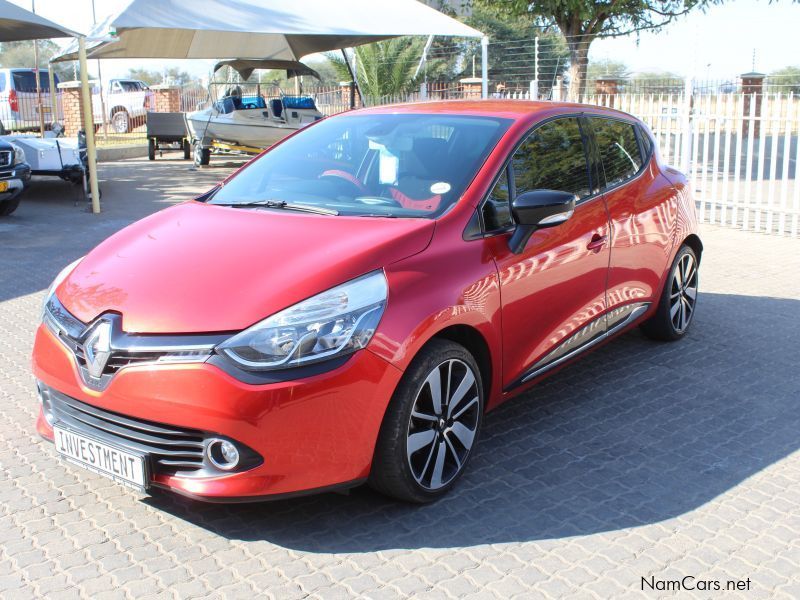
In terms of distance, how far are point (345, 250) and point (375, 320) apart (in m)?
0.39

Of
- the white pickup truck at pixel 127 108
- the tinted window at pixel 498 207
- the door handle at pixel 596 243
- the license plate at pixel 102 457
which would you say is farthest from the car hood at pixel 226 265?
the white pickup truck at pixel 127 108

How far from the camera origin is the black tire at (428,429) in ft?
11.1

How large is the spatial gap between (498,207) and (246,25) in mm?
11358

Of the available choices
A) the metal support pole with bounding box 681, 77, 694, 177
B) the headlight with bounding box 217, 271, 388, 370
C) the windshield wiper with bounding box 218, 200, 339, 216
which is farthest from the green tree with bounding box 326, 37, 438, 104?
the headlight with bounding box 217, 271, 388, 370

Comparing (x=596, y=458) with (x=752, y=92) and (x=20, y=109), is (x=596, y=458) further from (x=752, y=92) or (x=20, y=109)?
Answer: (x=20, y=109)

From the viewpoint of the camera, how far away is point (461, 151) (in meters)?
4.26

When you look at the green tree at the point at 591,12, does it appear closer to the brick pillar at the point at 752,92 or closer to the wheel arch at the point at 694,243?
the brick pillar at the point at 752,92

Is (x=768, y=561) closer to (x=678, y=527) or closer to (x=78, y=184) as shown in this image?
(x=678, y=527)

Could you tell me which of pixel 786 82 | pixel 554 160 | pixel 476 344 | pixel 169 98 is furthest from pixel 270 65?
pixel 476 344

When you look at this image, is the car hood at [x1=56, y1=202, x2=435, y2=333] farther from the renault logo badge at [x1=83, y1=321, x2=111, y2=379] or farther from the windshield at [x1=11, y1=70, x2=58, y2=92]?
the windshield at [x1=11, y1=70, x2=58, y2=92]

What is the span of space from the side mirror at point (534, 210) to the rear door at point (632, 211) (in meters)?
0.92

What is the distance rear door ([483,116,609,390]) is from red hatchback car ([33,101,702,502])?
0.04ft

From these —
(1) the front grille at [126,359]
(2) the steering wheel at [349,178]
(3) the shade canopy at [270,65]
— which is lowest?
(1) the front grille at [126,359]

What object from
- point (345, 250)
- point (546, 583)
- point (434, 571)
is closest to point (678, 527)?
point (546, 583)
